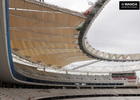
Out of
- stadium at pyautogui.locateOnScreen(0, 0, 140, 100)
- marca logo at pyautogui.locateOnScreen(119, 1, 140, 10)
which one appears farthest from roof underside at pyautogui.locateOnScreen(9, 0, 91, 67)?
marca logo at pyautogui.locateOnScreen(119, 1, 140, 10)

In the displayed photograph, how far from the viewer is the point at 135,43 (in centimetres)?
4194

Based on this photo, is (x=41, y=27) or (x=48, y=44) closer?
(x=41, y=27)

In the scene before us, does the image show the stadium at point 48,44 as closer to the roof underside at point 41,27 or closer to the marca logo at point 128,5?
the roof underside at point 41,27

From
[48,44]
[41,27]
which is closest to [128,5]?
[41,27]

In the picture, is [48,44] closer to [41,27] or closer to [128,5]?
[41,27]

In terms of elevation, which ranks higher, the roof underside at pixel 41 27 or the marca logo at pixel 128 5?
the marca logo at pixel 128 5

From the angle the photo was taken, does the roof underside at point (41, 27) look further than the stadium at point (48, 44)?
Yes

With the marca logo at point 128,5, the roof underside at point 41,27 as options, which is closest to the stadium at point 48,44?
the roof underside at point 41,27

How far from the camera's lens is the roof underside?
1786 centimetres

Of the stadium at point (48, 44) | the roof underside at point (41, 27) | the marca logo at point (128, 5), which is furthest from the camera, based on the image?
the marca logo at point (128, 5)

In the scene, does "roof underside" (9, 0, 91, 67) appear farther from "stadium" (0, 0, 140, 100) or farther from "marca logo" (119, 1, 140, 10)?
"marca logo" (119, 1, 140, 10)

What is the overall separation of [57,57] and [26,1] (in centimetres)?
2309

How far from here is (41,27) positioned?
22172 millimetres

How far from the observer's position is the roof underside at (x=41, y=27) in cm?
1786
